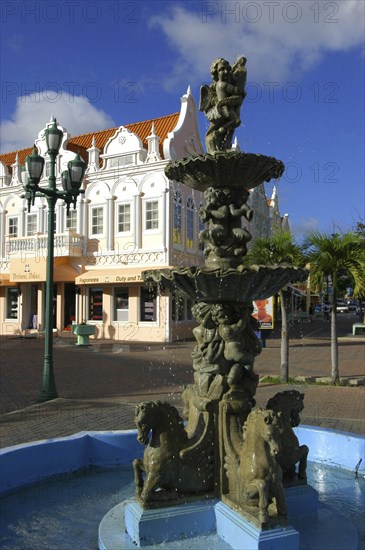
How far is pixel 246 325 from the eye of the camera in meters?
4.75

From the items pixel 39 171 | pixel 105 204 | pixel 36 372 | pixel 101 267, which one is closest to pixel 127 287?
pixel 101 267

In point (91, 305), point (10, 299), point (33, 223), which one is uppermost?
point (33, 223)

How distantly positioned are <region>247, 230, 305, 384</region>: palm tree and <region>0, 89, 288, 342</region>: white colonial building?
10986 mm

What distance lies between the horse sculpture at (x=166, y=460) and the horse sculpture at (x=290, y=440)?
2.18ft

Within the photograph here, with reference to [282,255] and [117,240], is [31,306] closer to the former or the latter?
[117,240]

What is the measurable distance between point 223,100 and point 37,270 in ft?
74.0

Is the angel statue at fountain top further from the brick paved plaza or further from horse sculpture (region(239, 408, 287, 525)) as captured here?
the brick paved plaza

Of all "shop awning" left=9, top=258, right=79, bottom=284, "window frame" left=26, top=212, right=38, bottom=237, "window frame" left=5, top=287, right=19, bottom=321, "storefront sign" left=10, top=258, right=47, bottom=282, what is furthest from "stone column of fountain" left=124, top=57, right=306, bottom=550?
"window frame" left=5, top=287, right=19, bottom=321

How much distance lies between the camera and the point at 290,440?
176 inches

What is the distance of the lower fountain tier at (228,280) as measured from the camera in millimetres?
3938

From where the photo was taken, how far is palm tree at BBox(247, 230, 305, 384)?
12.4 m

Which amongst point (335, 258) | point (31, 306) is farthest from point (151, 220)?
point (335, 258)

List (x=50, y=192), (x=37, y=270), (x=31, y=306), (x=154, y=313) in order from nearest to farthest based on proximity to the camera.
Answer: (x=50, y=192) < (x=154, y=313) < (x=37, y=270) < (x=31, y=306)

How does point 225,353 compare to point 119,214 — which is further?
point 119,214
